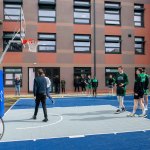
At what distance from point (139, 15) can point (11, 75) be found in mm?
16227

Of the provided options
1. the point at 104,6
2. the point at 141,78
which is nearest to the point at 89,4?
the point at 104,6

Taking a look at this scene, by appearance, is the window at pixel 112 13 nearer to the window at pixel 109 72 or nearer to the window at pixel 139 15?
the window at pixel 139 15

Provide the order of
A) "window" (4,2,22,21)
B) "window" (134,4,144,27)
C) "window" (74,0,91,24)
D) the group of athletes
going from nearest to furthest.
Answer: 1. the group of athletes
2. "window" (4,2,22,21)
3. "window" (74,0,91,24)
4. "window" (134,4,144,27)

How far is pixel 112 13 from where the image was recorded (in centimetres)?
3209

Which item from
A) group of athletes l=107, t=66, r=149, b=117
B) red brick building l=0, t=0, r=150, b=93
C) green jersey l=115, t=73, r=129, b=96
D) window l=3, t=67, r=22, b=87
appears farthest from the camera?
red brick building l=0, t=0, r=150, b=93

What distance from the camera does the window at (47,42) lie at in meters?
29.7

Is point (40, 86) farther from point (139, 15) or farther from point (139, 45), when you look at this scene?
point (139, 15)

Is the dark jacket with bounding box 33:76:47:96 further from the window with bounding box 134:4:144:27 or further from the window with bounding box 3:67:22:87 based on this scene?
the window with bounding box 134:4:144:27

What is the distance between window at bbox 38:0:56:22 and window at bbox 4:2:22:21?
2.37 metres

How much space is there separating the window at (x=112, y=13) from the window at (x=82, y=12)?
81.6 inches

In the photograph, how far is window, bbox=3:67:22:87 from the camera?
28.8 m

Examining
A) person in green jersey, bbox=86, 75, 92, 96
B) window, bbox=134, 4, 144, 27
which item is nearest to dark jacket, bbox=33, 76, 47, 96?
person in green jersey, bbox=86, 75, 92, 96

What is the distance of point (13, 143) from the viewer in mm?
7391

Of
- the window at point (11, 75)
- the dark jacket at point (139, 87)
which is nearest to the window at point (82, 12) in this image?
the window at point (11, 75)
